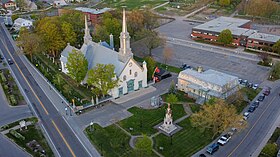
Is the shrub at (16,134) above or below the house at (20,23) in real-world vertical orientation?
below

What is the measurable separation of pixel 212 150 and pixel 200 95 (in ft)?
51.3

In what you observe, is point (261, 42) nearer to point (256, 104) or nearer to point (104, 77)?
point (256, 104)

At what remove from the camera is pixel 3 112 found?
51531mm

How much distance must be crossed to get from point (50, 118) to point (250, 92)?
3621cm

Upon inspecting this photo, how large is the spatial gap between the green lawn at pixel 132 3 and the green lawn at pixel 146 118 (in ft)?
291

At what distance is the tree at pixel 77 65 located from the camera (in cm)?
5709

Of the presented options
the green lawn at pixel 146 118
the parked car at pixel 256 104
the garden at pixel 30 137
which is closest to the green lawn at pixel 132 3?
the green lawn at pixel 146 118

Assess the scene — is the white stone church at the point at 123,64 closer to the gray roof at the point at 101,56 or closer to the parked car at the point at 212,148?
the gray roof at the point at 101,56

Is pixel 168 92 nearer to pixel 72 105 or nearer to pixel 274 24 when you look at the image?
pixel 72 105

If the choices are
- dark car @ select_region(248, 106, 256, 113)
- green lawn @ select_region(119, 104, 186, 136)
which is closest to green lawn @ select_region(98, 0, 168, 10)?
green lawn @ select_region(119, 104, 186, 136)

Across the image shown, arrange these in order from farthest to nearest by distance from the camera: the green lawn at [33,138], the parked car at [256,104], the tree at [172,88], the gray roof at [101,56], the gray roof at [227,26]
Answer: the gray roof at [227,26] → the gray roof at [101,56] → the tree at [172,88] → the parked car at [256,104] → the green lawn at [33,138]

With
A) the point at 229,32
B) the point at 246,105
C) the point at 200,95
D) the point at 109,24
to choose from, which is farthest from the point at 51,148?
the point at 229,32

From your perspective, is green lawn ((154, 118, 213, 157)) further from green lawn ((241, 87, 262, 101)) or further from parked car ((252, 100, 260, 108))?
→ green lawn ((241, 87, 262, 101))

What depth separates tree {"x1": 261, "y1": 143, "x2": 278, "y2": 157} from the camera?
39344 mm
